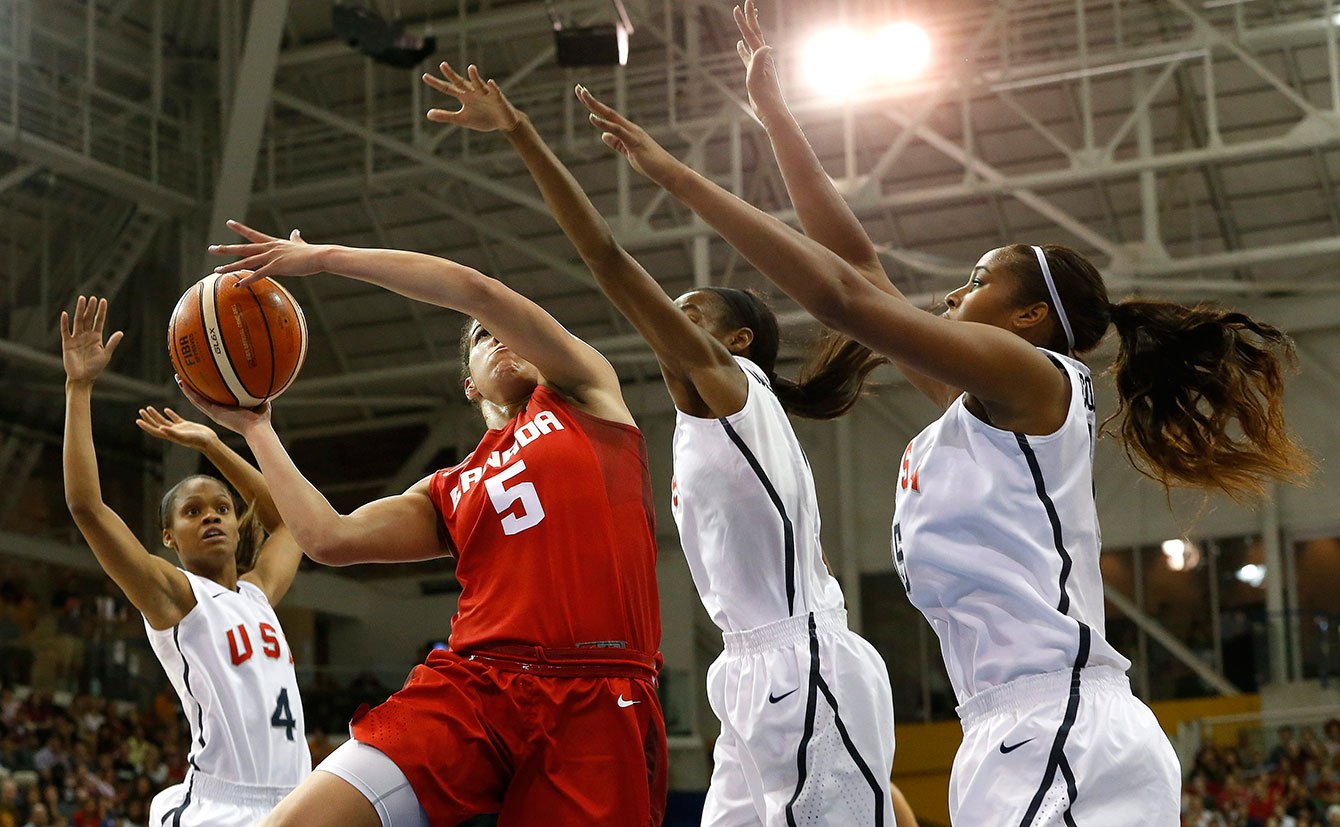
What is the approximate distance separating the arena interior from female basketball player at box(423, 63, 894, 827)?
1147 cm

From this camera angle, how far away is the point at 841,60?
15977mm

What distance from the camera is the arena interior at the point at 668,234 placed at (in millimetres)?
16578

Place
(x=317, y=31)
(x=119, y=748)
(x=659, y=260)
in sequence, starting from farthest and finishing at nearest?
(x=659, y=260)
(x=317, y=31)
(x=119, y=748)

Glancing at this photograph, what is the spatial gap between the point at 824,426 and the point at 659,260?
419 centimetres

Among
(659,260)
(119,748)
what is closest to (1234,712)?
(659,260)

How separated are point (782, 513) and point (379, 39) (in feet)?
41.8

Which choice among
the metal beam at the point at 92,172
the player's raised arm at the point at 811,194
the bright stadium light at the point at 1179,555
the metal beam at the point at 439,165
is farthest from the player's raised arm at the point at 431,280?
the bright stadium light at the point at 1179,555

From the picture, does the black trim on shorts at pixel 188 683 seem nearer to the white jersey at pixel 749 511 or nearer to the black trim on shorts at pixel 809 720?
the white jersey at pixel 749 511

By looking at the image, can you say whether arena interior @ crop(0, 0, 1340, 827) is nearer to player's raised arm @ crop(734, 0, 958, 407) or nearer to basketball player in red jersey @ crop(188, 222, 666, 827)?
basketball player in red jersey @ crop(188, 222, 666, 827)

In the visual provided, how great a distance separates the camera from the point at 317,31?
816 inches

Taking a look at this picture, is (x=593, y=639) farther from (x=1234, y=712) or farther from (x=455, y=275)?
(x=1234, y=712)

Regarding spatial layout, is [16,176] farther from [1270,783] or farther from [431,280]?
[431,280]

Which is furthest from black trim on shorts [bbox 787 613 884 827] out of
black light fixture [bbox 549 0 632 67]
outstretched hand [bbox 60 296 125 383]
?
black light fixture [bbox 549 0 632 67]

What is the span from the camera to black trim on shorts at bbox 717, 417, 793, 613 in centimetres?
438
